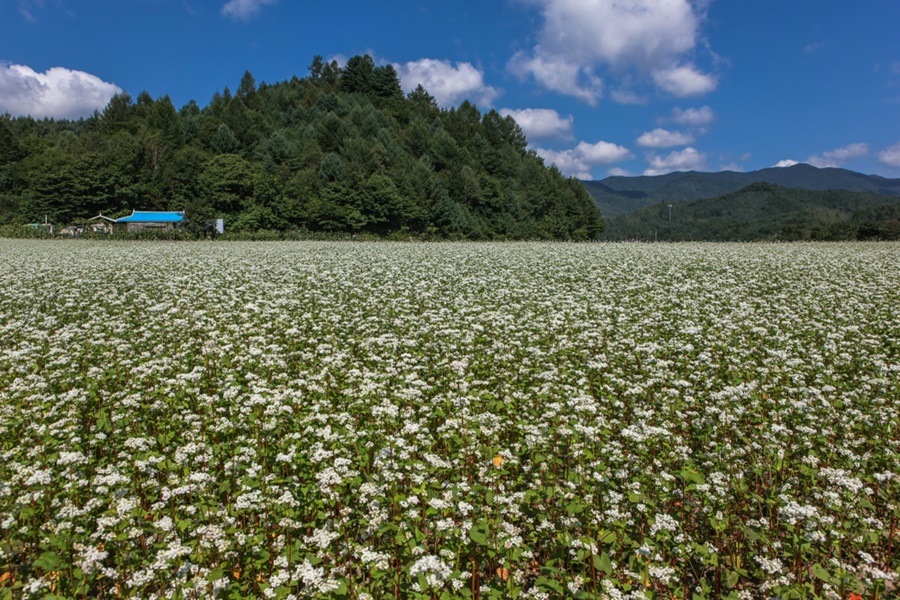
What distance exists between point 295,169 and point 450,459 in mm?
89176

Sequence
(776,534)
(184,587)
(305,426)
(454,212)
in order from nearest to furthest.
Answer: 1. (184,587)
2. (776,534)
3. (305,426)
4. (454,212)

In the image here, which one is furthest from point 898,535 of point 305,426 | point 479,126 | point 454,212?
point 479,126

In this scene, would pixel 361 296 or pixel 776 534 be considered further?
pixel 361 296

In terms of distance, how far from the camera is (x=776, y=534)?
12.3ft

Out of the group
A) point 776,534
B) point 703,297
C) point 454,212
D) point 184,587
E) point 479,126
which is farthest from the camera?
point 479,126

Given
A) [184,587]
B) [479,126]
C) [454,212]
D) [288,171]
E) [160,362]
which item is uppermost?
[479,126]

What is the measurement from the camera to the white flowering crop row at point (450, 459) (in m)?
3.21

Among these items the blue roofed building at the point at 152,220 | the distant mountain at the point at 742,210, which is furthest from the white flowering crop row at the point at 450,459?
the distant mountain at the point at 742,210

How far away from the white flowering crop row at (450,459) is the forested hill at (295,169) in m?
55.0

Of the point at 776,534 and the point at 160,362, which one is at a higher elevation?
the point at 160,362

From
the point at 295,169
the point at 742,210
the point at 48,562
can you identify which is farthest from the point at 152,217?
the point at 742,210

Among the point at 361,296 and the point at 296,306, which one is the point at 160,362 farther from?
the point at 361,296

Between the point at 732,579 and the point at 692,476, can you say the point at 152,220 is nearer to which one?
the point at 692,476

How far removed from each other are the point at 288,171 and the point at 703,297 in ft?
268
